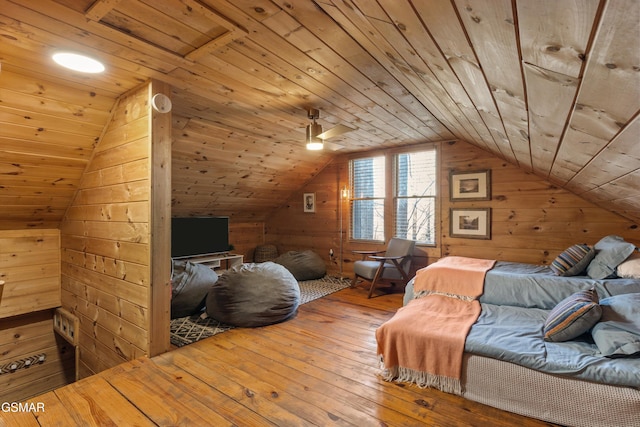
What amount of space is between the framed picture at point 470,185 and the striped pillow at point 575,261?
1.41 meters

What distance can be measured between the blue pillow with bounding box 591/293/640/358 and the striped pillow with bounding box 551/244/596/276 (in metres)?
0.80

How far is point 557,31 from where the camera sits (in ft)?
2.34

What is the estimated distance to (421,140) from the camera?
4590mm

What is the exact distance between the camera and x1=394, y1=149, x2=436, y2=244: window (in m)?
4.79

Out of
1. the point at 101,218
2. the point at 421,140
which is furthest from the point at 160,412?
the point at 421,140

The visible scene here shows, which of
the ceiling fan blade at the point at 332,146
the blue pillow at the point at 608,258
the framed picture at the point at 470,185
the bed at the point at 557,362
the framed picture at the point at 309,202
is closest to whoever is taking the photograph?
the bed at the point at 557,362

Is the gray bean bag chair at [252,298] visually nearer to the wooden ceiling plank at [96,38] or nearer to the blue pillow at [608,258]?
the wooden ceiling plank at [96,38]

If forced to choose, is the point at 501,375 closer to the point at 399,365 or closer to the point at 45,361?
the point at 399,365

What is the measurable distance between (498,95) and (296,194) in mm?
4831

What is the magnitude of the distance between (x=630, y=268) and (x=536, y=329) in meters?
1.11

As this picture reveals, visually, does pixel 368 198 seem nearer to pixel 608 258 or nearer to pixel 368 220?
pixel 368 220

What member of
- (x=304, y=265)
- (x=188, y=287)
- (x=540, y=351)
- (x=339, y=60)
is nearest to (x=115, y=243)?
(x=188, y=287)

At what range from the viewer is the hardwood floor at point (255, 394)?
1819mm

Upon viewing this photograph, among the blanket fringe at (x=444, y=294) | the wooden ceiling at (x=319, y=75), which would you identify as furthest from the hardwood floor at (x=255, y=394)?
the wooden ceiling at (x=319, y=75)
